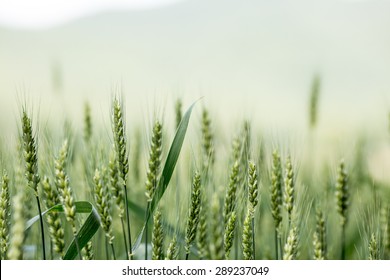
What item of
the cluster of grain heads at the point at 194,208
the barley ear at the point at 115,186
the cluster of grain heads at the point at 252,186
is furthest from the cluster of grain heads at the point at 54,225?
the cluster of grain heads at the point at 252,186

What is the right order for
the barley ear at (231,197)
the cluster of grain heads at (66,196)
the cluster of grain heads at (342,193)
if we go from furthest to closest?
the cluster of grain heads at (342,193) → the barley ear at (231,197) → the cluster of grain heads at (66,196)

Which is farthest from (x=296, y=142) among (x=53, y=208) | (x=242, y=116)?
(x=53, y=208)

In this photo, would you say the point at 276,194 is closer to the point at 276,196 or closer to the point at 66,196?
the point at 276,196

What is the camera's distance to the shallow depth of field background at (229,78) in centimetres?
108

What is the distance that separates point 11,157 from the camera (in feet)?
3.40

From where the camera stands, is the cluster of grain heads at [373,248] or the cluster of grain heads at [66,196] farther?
the cluster of grain heads at [373,248]

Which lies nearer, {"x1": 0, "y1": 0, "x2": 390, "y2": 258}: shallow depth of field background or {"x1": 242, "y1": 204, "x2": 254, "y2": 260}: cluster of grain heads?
{"x1": 242, "y1": 204, "x2": 254, "y2": 260}: cluster of grain heads

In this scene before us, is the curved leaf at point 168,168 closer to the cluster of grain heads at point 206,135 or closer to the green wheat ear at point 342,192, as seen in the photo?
the cluster of grain heads at point 206,135

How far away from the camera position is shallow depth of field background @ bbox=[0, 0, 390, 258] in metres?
1.08

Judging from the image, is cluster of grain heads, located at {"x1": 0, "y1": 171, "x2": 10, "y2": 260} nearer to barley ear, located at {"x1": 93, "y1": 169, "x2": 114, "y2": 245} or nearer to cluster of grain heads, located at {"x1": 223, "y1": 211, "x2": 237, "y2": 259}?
barley ear, located at {"x1": 93, "y1": 169, "x2": 114, "y2": 245}

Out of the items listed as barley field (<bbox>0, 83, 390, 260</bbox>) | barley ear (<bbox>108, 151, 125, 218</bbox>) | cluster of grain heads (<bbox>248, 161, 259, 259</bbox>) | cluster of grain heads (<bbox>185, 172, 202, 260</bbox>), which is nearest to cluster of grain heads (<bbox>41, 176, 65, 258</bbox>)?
barley field (<bbox>0, 83, 390, 260</bbox>)

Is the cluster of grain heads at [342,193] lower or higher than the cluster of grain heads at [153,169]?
lower
